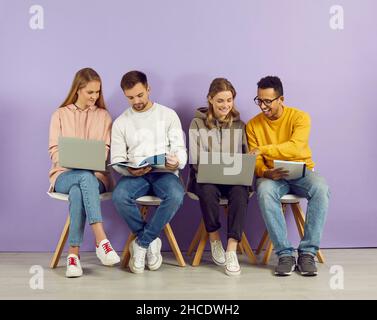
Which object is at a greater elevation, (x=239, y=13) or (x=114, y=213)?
(x=239, y=13)

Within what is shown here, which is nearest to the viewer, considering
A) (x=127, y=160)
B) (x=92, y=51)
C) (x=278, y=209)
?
(x=278, y=209)

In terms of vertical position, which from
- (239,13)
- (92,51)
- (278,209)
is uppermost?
(239,13)

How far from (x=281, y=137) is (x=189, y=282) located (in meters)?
0.91

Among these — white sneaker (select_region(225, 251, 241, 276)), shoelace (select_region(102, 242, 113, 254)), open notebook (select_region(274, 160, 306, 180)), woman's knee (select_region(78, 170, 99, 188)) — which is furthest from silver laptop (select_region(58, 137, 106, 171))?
open notebook (select_region(274, 160, 306, 180))

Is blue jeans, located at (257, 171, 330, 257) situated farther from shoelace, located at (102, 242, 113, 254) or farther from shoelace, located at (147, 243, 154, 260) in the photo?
shoelace, located at (102, 242, 113, 254)

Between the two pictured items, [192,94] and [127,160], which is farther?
[192,94]

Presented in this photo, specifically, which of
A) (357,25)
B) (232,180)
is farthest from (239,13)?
(232,180)

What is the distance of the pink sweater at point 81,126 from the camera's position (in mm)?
2838

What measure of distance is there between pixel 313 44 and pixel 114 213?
57.1 inches

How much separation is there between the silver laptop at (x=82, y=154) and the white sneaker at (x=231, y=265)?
712 mm

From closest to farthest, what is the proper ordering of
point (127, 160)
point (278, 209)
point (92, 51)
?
point (278, 209)
point (127, 160)
point (92, 51)

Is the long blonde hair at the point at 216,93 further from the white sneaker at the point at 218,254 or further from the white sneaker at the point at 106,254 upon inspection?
the white sneaker at the point at 106,254

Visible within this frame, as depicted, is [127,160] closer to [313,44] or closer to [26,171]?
[26,171]

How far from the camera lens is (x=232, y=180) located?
8.70 feet
